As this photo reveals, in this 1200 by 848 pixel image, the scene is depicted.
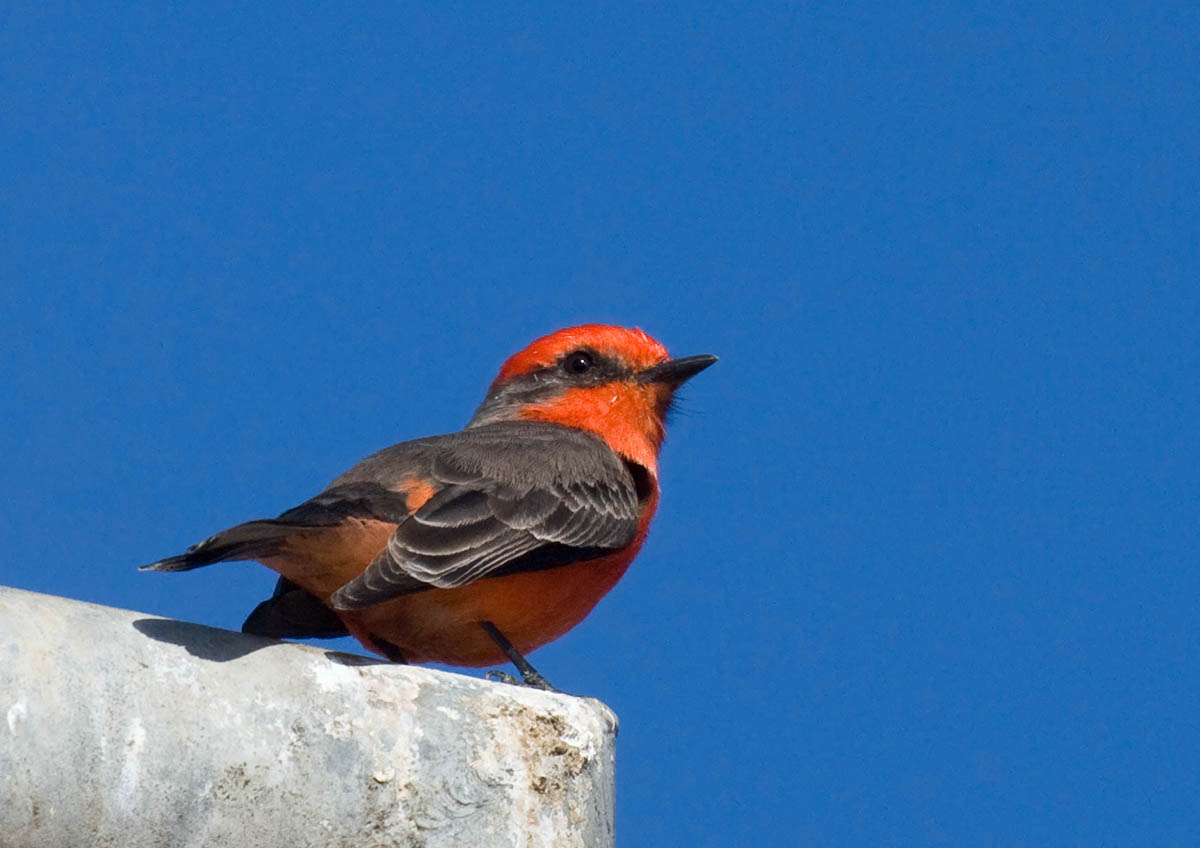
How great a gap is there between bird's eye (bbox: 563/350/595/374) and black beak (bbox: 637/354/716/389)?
0.24m

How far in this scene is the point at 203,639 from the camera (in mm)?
3639

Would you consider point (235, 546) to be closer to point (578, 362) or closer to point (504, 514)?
point (504, 514)

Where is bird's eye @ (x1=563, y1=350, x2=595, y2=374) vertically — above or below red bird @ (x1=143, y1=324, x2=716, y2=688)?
above

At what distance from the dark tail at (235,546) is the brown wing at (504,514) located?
28cm

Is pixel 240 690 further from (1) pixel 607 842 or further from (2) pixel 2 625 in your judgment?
(1) pixel 607 842

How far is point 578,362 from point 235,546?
2673 mm

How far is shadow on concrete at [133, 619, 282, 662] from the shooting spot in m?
3.51

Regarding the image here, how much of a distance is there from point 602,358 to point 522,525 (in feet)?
5.81

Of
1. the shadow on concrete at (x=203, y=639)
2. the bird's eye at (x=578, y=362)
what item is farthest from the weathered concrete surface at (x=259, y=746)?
the bird's eye at (x=578, y=362)

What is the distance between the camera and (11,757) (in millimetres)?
3023

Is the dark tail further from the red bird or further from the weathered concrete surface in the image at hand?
the weathered concrete surface

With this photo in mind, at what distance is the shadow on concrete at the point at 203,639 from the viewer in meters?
3.51

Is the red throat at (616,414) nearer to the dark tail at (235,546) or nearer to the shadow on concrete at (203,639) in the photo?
the dark tail at (235,546)

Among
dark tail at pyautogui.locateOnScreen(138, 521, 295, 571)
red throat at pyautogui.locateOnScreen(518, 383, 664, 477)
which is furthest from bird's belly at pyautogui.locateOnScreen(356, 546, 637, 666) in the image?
red throat at pyautogui.locateOnScreen(518, 383, 664, 477)
